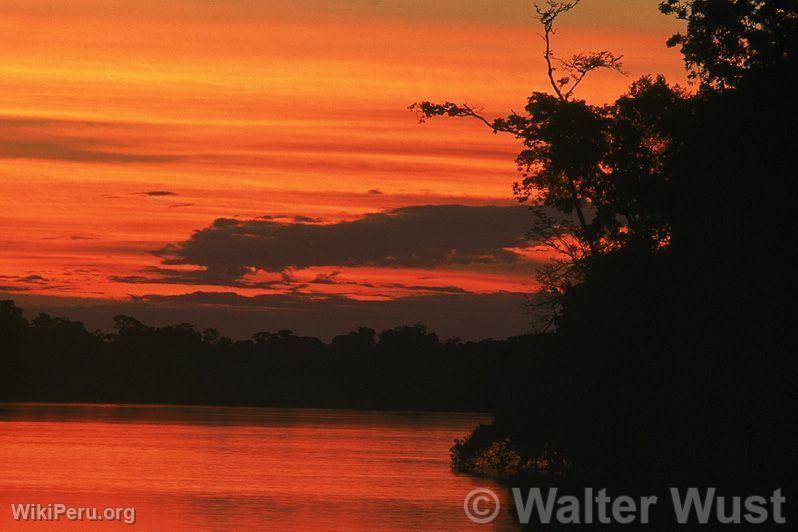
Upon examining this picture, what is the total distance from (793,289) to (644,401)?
8.83 m

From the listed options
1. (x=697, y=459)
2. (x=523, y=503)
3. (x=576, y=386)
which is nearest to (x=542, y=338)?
(x=576, y=386)
